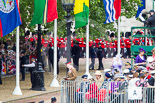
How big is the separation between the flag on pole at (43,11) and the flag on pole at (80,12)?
1632mm

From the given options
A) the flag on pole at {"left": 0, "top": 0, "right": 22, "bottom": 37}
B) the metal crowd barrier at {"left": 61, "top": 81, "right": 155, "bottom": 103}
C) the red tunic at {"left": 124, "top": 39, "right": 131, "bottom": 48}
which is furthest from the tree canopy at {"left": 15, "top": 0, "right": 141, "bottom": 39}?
the metal crowd barrier at {"left": 61, "top": 81, "right": 155, "bottom": 103}

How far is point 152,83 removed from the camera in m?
17.8

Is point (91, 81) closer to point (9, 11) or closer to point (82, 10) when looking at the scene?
point (9, 11)

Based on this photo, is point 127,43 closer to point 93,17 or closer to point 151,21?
point 93,17

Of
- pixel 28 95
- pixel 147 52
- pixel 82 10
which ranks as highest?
pixel 82 10

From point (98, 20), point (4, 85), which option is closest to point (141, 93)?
point (4, 85)

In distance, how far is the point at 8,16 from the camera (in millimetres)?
22547

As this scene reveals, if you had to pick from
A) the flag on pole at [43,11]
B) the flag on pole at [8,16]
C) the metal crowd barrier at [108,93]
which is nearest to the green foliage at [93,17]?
the flag on pole at [43,11]

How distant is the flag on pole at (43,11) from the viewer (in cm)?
2441

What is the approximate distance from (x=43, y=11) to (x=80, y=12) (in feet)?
8.57

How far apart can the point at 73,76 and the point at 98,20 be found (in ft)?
47.9

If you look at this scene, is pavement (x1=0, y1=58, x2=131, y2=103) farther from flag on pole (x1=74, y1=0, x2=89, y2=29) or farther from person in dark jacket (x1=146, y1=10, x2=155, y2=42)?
person in dark jacket (x1=146, y1=10, x2=155, y2=42)

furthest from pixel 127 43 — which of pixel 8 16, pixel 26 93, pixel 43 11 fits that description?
pixel 8 16

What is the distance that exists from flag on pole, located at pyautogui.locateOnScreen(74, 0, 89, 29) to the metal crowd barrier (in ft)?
28.9
